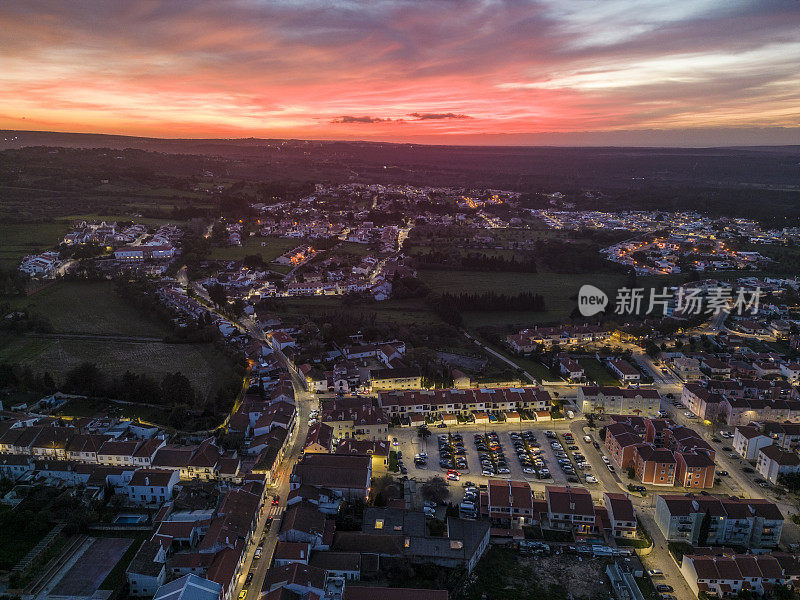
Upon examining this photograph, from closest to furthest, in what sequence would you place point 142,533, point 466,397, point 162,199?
point 142,533 → point 466,397 → point 162,199

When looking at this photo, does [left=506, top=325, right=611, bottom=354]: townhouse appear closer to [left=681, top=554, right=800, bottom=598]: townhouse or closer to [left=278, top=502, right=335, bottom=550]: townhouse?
[left=681, top=554, right=800, bottom=598]: townhouse

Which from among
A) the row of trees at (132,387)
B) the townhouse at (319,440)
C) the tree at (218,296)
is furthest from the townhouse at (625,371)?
the tree at (218,296)

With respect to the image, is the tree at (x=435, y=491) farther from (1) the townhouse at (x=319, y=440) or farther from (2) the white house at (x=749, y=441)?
(2) the white house at (x=749, y=441)

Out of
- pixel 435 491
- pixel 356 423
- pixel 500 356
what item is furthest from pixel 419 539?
pixel 500 356

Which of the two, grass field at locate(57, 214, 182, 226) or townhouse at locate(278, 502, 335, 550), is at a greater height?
grass field at locate(57, 214, 182, 226)

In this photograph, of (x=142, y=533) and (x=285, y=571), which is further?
(x=142, y=533)

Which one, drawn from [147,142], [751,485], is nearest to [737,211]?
[751,485]

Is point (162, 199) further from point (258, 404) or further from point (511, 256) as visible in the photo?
point (258, 404)

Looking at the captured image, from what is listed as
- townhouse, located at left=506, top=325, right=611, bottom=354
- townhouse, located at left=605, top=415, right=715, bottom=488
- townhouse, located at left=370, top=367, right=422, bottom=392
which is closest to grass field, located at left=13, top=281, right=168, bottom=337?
townhouse, located at left=370, top=367, right=422, bottom=392
